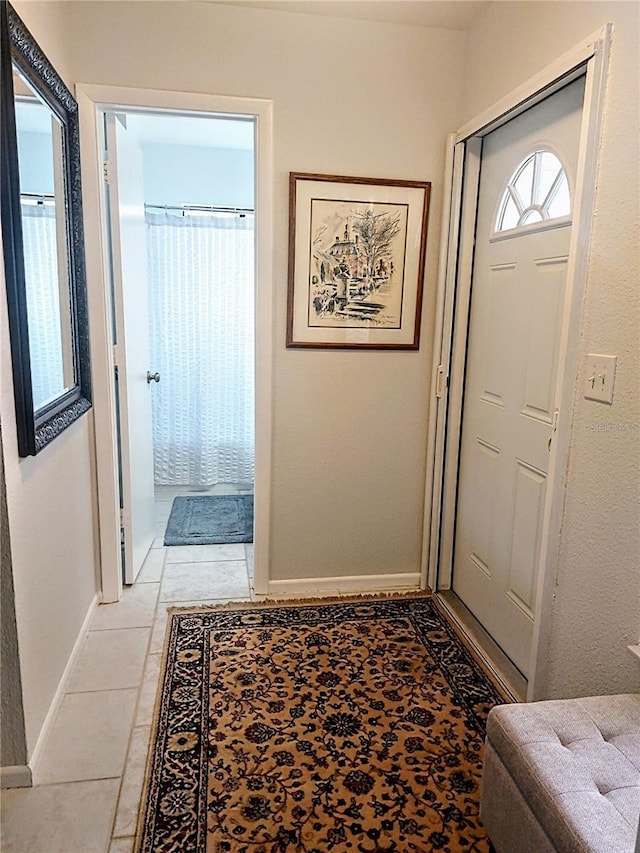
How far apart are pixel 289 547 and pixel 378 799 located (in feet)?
4.24

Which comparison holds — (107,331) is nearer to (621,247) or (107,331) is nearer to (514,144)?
(514,144)

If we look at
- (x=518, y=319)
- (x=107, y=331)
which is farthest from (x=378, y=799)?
(x=107, y=331)

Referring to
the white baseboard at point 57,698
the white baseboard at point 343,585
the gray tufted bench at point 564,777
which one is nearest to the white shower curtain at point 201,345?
the white baseboard at point 343,585

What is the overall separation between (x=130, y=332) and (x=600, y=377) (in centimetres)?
203

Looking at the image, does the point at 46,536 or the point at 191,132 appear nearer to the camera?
the point at 46,536

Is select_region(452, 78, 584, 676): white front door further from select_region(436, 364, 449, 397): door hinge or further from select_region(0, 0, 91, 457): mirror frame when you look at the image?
select_region(0, 0, 91, 457): mirror frame

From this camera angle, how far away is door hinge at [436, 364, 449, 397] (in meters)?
2.72

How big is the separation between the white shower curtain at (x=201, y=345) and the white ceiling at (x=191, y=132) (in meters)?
0.46

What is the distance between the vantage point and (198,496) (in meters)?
4.17

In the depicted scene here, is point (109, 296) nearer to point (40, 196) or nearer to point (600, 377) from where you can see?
point (40, 196)

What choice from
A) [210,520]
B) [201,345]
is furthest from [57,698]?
[201,345]

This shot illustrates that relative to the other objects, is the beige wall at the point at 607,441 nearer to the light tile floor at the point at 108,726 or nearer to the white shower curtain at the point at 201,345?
the light tile floor at the point at 108,726

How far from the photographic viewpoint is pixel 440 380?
2.73m

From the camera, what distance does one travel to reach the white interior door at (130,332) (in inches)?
100
